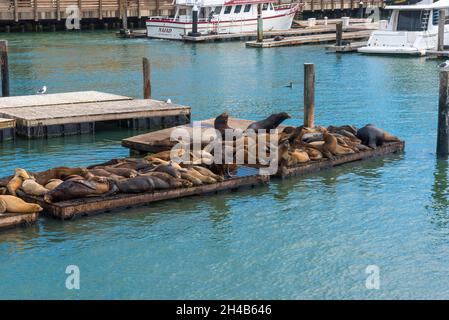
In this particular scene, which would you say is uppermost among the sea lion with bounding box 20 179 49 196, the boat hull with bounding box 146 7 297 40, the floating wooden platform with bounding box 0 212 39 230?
the boat hull with bounding box 146 7 297 40

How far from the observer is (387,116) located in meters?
25.1

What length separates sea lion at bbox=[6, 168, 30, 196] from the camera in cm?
1503

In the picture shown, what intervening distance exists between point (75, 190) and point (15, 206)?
3.26 feet

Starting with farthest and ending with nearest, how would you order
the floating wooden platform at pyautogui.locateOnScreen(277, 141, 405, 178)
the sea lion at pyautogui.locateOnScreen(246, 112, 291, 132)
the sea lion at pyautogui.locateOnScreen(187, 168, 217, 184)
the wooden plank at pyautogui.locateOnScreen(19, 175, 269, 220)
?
1. the sea lion at pyautogui.locateOnScreen(246, 112, 291, 132)
2. the floating wooden platform at pyautogui.locateOnScreen(277, 141, 405, 178)
3. the sea lion at pyautogui.locateOnScreen(187, 168, 217, 184)
4. the wooden plank at pyautogui.locateOnScreen(19, 175, 269, 220)

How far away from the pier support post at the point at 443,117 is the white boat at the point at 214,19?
31125 mm

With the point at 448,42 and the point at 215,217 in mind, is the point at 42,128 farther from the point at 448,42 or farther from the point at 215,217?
the point at 448,42

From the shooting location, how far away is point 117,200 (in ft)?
49.6

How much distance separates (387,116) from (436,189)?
801 cm

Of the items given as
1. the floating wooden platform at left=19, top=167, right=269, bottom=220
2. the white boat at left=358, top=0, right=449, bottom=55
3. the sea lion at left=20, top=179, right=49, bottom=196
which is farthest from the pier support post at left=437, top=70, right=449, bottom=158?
the white boat at left=358, top=0, right=449, bottom=55

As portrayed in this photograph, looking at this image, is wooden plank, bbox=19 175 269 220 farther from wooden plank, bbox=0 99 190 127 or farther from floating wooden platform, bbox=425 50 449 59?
floating wooden platform, bbox=425 50 449 59

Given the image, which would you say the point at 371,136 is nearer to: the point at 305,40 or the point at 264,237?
the point at 264,237

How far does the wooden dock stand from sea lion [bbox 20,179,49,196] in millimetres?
6158

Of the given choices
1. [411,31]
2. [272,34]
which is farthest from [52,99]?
[272,34]
